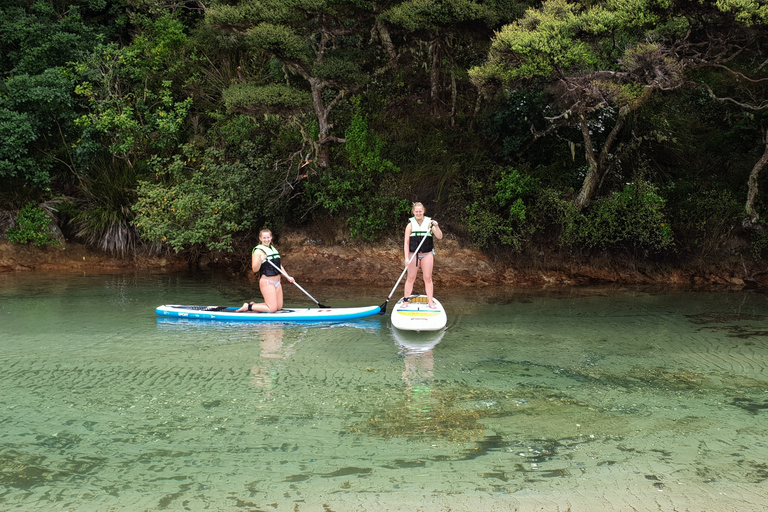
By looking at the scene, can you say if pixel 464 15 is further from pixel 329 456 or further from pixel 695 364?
pixel 329 456

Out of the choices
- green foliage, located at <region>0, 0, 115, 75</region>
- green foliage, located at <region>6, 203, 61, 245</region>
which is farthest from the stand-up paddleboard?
green foliage, located at <region>0, 0, 115, 75</region>

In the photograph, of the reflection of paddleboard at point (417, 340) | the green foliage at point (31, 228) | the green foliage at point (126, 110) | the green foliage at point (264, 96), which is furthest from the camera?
the green foliage at point (126, 110)

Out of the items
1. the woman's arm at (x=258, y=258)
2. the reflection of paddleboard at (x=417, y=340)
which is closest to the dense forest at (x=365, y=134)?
the woman's arm at (x=258, y=258)

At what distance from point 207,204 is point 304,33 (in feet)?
11.7

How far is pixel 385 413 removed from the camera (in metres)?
5.73

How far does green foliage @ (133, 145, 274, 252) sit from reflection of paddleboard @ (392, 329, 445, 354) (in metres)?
4.94

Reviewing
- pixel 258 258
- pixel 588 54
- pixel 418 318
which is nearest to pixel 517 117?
pixel 588 54

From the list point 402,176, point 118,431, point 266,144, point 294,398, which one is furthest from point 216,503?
point 266,144

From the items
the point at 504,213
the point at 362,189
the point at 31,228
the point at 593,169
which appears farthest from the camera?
the point at 31,228

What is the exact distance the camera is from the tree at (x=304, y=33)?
1068 centimetres

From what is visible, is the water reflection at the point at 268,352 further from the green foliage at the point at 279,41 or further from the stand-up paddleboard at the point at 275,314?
the green foliage at the point at 279,41

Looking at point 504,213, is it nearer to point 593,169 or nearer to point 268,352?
point 593,169

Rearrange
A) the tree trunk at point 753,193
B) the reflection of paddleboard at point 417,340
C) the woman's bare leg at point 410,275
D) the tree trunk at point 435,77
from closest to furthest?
the reflection of paddleboard at point 417,340 < the woman's bare leg at point 410,275 < the tree trunk at point 753,193 < the tree trunk at point 435,77

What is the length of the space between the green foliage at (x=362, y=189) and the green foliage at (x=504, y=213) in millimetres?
1340
